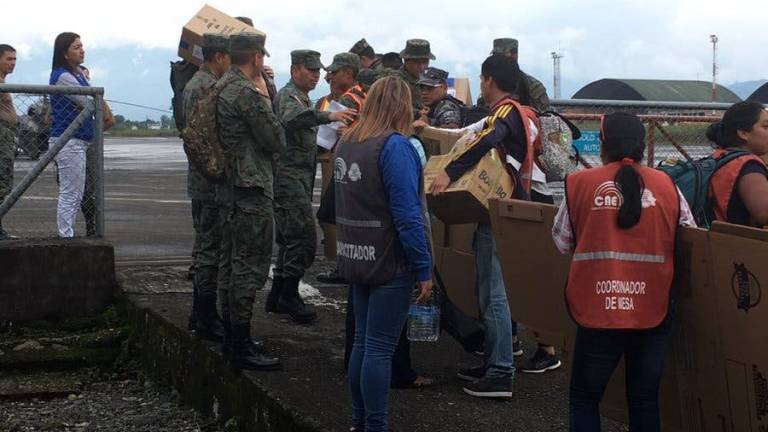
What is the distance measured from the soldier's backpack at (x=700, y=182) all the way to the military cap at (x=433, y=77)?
3.03 m

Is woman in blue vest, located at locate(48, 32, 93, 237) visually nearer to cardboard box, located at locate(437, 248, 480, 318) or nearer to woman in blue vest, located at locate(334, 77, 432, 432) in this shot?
cardboard box, located at locate(437, 248, 480, 318)

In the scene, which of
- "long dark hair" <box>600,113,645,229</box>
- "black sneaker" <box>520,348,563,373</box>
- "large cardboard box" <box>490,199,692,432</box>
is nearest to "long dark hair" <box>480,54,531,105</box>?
"large cardboard box" <box>490,199,692,432</box>

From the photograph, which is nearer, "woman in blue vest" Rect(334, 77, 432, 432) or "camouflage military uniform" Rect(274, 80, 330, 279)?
"woman in blue vest" Rect(334, 77, 432, 432)

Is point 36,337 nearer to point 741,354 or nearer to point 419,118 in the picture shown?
point 419,118

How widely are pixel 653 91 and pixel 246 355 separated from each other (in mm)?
53399

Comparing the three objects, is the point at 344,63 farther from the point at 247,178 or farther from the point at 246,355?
the point at 246,355

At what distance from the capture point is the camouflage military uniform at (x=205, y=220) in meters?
6.82

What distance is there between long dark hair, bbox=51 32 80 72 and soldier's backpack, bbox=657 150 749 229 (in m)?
5.67

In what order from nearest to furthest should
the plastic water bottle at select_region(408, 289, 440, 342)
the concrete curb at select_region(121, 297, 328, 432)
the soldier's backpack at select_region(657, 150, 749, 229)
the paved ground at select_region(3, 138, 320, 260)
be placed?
the soldier's backpack at select_region(657, 150, 749, 229) < the concrete curb at select_region(121, 297, 328, 432) < the plastic water bottle at select_region(408, 289, 440, 342) < the paved ground at select_region(3, 138, 320, 260)

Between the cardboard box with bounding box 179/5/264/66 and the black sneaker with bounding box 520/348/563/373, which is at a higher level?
the cardboard box with bounding box 179/5/264/66

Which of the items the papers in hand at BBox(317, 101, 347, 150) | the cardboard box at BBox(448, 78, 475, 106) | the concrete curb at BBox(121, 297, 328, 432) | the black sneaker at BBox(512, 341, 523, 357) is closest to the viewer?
the concrete curb at BBox(121, 297, 328, 432)

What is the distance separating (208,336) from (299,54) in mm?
1923

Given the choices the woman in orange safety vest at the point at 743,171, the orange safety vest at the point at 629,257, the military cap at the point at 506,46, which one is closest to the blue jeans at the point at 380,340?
the orange safety vest at the point at 629,257

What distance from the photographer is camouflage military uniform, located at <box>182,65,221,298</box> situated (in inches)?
268
